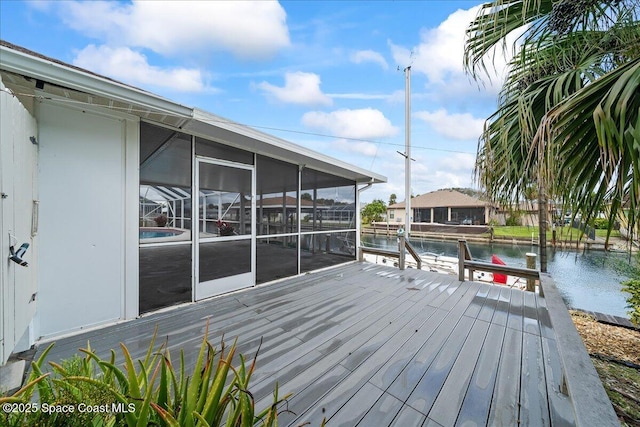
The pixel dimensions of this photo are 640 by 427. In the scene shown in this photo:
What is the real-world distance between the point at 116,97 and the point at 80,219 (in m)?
1.30

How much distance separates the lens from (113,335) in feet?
8.54

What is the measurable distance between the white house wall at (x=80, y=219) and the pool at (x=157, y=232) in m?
0.22

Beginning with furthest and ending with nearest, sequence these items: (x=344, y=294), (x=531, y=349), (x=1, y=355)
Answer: (x=344, y=294), (x=531, y=349), (x=1, y=355)

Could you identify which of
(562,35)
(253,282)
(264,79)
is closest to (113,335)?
(253,282)

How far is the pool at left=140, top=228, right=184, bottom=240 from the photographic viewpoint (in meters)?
3.06

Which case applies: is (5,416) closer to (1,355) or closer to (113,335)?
(1,355)

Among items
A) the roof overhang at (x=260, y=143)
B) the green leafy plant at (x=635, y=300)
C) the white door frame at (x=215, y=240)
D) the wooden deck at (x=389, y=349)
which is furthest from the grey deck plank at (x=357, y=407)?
the green leafy plant at (x=635, y=300)

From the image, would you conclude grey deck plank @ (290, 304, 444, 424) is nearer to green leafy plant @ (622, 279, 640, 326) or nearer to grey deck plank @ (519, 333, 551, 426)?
grey deck plank @ (519, 333, 551, 426)

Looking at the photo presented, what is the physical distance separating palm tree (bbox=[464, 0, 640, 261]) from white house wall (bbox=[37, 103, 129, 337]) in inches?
143

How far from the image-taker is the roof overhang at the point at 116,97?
75.4 inches

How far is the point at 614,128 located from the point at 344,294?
3445 mm

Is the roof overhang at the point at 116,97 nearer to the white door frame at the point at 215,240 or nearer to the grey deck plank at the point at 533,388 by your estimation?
the white door frame at the point at 215,240

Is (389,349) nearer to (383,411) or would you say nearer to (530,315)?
(383,411)

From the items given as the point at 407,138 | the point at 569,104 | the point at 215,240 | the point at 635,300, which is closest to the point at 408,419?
the point at 569,104
